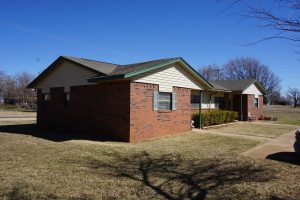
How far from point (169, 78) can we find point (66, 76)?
601 cm

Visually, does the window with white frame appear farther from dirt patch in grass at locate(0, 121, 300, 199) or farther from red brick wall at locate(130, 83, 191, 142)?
red brick wall at locate(130, 83, 191, 142)

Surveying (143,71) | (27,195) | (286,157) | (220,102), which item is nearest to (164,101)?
(143,71)

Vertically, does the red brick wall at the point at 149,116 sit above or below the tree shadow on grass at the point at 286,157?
above

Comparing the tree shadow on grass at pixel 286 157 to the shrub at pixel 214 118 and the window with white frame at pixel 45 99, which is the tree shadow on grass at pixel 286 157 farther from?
the window with white frame at pixel 45 99

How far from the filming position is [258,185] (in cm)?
711

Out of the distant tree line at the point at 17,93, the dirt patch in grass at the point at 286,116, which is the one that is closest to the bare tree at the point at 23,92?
the distant tree line at the point at 17,93

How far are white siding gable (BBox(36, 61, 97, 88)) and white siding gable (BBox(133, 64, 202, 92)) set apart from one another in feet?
9.41

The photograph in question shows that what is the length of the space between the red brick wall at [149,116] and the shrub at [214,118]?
3.02 meters

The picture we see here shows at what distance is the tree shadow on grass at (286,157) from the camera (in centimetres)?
973

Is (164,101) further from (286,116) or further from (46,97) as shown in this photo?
(286,116)

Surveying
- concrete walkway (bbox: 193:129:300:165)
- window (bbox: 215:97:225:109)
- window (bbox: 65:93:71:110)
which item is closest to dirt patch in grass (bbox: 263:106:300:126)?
window (bbox: 215:97:225:109)

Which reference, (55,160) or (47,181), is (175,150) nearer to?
(55,160)

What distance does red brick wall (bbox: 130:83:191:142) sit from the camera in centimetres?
1388

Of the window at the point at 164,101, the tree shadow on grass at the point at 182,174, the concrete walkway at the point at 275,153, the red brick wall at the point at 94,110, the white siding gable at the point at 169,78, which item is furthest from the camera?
the window at the point at 164,101
